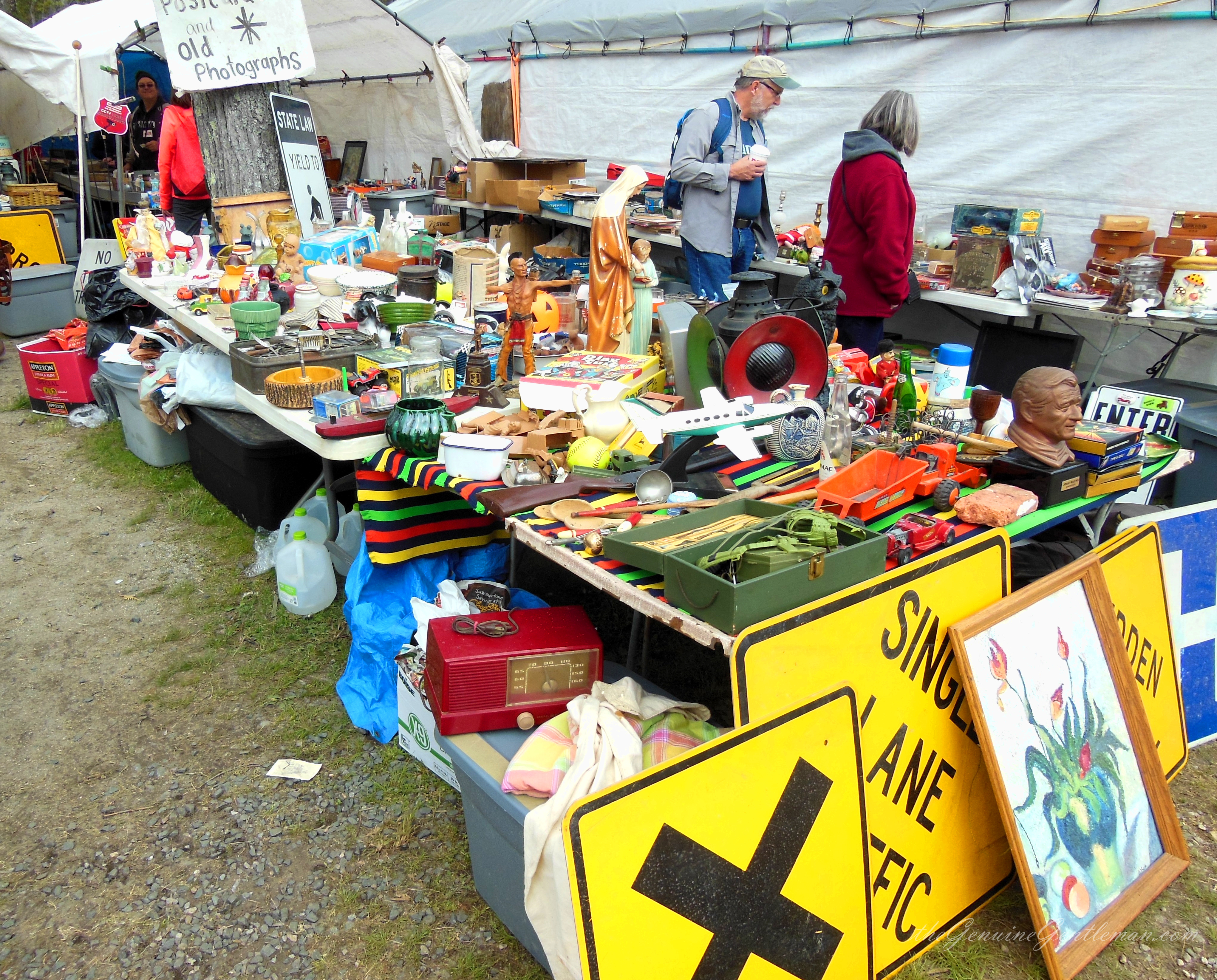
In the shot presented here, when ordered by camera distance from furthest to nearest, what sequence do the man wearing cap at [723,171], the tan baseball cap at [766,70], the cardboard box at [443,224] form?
the cardboard box at [443,224] < the man wearing cap at [723,171] < the tan baseball cap at [766,70]

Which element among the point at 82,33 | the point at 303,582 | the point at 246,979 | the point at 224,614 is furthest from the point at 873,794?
the point at 82,33

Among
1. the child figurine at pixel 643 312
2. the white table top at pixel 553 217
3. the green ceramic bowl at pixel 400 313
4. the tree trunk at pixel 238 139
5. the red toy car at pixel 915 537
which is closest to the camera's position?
the red toy car at pixel 915 537

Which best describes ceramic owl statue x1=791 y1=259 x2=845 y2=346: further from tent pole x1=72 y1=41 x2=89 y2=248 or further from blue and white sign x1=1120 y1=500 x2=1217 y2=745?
tent pole x1=72 y1=41 x2=89 y2=248

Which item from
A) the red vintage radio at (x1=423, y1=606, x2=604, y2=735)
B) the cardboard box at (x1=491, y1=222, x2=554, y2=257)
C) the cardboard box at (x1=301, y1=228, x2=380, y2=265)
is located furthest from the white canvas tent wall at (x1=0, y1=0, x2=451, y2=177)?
the red vintage radio at (x1=423, y1=606, x2=604, y2=735)

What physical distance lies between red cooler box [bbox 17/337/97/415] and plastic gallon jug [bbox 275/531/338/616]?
3.28 meters

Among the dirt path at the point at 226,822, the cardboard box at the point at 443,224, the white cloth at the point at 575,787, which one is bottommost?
the dirt path at the point at 226,822

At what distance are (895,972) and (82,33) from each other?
39.0ft

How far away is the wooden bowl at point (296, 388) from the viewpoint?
3055 mm

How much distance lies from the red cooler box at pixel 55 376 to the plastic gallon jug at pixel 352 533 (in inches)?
133

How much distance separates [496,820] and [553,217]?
6562mm

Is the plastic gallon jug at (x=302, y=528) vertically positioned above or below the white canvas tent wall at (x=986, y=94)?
below

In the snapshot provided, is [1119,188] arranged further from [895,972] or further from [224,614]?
[224,614]

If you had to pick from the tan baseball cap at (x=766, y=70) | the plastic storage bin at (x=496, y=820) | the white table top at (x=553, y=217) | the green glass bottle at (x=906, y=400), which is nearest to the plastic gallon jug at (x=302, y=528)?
the plastic storage bin at (x=496, y=820)

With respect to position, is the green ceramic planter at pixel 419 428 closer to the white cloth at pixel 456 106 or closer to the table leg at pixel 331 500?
the table leg at pixel 331 500
